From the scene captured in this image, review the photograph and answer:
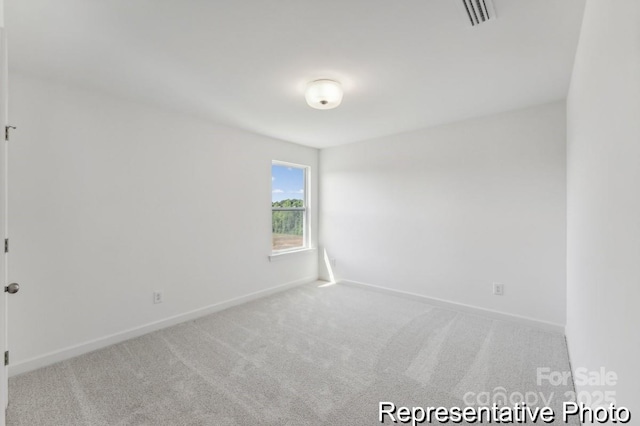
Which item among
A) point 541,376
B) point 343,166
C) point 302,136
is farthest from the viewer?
point 343,166

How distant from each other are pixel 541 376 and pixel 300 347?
192cm

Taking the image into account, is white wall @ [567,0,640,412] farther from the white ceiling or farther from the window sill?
the window sill

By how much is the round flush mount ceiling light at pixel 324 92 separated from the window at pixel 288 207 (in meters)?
2.03

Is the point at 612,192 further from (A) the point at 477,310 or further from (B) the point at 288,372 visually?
(A) the point at 477,310

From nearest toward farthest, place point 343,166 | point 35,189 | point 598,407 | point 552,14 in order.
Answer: point 598,407 < point 552,14 < point 35,189 < point 343,166

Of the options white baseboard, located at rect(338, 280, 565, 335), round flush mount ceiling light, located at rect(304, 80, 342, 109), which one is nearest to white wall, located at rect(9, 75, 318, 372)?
round flush mount ceiling light, located at rect(304, 80, 342, 109)

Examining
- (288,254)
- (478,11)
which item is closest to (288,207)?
(288,254)

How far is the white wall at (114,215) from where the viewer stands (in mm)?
2264

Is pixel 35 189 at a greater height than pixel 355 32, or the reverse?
pixel 355 32

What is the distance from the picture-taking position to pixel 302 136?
13.6 feet

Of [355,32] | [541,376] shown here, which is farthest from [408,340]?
[355,32]

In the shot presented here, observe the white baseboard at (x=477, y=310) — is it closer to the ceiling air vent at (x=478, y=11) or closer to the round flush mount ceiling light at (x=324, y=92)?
the round flush mount ceiling light at (x=324, y=92)

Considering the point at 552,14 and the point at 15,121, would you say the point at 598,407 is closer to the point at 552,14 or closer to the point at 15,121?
the point at 552,14

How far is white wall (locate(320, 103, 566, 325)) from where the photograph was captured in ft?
9.59
